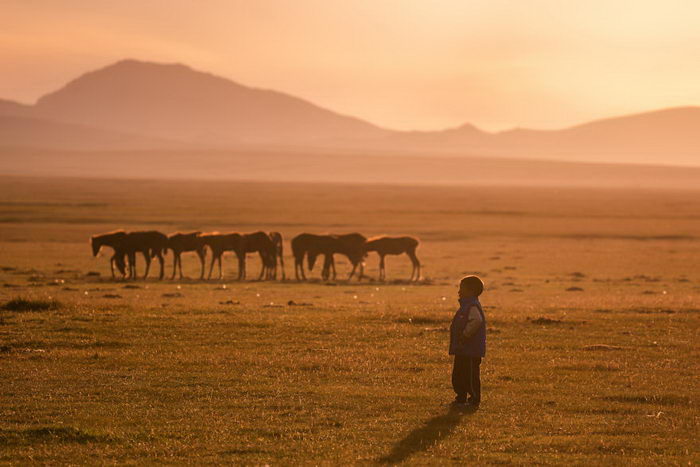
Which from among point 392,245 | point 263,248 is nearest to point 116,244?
point 263,248

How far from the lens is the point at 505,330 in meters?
17.7

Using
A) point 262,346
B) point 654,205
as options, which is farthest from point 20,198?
point 262,346

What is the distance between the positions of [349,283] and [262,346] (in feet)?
53.7

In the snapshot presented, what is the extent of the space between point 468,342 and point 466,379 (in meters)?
0.54

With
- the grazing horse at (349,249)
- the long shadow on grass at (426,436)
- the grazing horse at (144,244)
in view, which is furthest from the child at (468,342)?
the grazing horse at (144,244)

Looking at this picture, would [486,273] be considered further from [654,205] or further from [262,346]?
[654,205]

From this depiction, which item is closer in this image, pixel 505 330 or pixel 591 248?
pixel 505 330

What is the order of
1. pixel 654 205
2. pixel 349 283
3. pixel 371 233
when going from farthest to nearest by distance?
pixel 654 205 < pixel 371 233 < pixel 349 283

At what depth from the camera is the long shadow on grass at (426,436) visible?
9.39 meters

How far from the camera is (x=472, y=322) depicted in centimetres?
1126

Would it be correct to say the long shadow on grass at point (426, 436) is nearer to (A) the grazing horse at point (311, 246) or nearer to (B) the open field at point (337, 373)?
(B) the open field at point (337, 373)

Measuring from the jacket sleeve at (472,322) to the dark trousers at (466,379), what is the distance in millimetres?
436

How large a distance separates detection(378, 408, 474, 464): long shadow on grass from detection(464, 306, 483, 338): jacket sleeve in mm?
1072

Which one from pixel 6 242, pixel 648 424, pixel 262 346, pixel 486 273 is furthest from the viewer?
pixel 6 242
